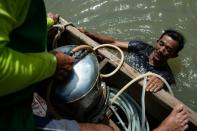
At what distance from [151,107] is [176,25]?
2.37 m

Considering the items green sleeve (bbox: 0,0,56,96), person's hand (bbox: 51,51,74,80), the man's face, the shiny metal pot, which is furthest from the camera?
the man's face

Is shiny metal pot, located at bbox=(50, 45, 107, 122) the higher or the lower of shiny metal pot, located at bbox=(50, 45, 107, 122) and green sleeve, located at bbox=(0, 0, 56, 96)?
the lower

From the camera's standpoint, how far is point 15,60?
5.46 feet

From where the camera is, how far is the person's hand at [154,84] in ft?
10.1

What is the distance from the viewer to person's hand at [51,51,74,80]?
2113 millimetres

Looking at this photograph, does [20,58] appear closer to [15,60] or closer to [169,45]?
[15,60]

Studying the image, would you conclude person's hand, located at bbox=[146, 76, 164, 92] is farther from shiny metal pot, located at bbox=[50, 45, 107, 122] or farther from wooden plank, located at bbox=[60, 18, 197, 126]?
shiny metal pot, located at bbox=[50, 45, 107, 122]

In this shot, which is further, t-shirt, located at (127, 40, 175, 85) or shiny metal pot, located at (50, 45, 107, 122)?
t-shirt, located at (127, 40, 175, 85)

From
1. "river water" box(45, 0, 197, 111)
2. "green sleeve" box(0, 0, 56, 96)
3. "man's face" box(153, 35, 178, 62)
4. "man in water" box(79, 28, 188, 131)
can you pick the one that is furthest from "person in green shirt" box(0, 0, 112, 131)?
"river water" box(45, 0, 197, 111)

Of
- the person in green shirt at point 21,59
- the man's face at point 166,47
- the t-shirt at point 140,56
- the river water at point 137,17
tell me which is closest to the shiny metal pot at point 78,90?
the person in green shirt at point 21,59

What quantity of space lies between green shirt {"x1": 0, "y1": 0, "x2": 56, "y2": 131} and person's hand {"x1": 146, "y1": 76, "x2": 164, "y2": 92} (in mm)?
1325

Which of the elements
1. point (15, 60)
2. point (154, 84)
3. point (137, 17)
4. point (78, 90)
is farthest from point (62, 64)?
point (137, 17)

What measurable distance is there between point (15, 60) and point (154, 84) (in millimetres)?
1691

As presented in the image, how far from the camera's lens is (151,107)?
11.0 ft
